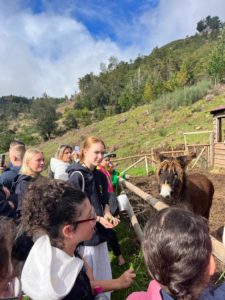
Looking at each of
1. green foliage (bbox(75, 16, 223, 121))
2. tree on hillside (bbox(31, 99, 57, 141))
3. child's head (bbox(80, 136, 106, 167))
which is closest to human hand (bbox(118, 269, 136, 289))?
child's head (bbox(80, 136, 106, 167))

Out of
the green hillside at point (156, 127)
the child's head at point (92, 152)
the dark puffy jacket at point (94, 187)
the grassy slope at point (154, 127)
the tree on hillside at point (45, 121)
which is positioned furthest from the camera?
the tree on hillside at point (45, 121)

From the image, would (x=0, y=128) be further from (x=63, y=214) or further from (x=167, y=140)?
(x=63, y=214)

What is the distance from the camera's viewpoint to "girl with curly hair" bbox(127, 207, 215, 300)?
1.26 m

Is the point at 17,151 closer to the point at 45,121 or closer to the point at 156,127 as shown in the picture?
the point at 156,127

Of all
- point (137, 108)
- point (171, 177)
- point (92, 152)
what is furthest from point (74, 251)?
point (137, 108)

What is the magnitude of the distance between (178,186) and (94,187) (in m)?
2.15

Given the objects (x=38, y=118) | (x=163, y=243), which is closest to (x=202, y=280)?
(x=163, y=243)

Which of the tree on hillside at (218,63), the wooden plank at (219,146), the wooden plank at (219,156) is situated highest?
the tree on hillside at (218,63)

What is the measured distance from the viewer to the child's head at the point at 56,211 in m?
1.80

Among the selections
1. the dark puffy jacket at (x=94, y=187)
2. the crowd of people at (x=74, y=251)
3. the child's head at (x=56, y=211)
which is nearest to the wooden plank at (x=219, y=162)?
the dark puffy jacket at (x=94, y=187)

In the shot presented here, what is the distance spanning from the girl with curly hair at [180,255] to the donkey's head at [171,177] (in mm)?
3468

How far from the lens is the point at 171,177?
4.92m

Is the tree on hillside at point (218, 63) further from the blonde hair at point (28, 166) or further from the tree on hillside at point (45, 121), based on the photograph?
the blonde hair at point (28, 166)

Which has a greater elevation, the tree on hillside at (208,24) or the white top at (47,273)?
the tree on hillside at (208,24)
